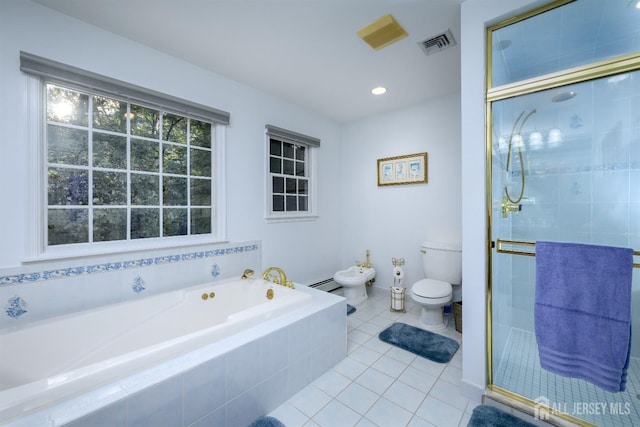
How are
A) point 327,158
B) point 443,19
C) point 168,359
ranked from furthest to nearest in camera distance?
point 327,158 < point 443,19 < point 168,359

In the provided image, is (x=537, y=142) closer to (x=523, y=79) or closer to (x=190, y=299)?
(x=523, y=79)

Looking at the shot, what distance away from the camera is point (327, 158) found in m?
3.65

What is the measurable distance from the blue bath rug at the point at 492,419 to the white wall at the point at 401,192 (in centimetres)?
169

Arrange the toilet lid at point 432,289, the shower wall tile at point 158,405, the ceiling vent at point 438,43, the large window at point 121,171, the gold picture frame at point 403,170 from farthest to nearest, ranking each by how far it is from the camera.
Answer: the gold picture frame at point 403,170 → the toilet lid at point 432,289 → the ceiling vent at point 438,43 → the large window at point 121,171 → the shower wall tile at point 158,405

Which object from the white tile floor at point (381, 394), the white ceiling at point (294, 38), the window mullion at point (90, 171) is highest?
the white ceiling at point (294, 38)

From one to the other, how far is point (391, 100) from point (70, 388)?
3338 millimetres

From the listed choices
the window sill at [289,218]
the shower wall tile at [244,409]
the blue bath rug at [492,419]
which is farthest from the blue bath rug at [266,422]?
the window sill at [289,218]

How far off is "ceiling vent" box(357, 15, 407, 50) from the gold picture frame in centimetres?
148

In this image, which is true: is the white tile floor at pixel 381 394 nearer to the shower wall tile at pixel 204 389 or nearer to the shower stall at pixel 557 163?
the shower stall at pixel 557 163

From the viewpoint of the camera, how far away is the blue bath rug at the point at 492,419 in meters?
1.41

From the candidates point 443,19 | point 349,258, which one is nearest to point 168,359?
point 443,19

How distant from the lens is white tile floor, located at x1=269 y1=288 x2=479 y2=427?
1.49 metres

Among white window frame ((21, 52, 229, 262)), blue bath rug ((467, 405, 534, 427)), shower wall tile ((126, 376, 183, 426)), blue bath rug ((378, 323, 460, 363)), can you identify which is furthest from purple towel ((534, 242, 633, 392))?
white window frame ((21, 52, 229, 262))

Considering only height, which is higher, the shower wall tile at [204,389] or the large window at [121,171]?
the large window at [121,171]
